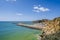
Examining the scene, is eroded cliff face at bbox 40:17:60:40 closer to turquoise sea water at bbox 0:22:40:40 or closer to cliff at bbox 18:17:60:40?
cliff at bbox 18:17:60:40

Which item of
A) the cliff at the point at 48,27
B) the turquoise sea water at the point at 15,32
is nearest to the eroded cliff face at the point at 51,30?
the cliff at the point at 48,27

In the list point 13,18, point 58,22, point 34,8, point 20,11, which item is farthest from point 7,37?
point 58,22

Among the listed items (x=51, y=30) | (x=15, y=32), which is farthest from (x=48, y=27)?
(x=15, y=32)

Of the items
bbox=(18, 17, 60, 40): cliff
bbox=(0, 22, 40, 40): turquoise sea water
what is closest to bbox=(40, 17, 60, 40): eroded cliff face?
bbox=(18, 17, 60, 40): cliff

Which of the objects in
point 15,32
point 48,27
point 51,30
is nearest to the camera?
point 51,30

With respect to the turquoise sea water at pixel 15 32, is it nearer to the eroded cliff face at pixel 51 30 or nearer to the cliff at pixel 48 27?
the cliff at pixel 48 27

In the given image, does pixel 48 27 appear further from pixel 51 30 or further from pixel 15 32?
pixel 15 32

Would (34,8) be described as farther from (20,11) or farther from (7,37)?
(7,37)
